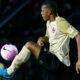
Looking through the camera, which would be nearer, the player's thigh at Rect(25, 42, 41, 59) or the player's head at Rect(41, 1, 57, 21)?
the player's thigh at Rect(25, 42, 41, 59)

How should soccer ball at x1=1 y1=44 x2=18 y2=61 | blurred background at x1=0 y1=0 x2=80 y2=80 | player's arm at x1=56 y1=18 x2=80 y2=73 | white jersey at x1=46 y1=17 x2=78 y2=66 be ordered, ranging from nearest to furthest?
player's arm at x1=56 y1=18 x2=80 y2=73
white jersey at x1=46 y1=17 x2=78 y2=66
soccer ball at x1=1 y1=44 x2=18 y2=61
blurred background at x1=0 y1=0 x2=80 y2=80

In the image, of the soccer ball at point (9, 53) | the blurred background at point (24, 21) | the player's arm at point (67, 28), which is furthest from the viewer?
the blurred background at point (24, 21)

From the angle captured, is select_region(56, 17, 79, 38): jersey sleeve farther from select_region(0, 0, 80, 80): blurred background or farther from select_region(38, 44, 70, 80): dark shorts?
select_region(0, 0, 80, 80): blurred background

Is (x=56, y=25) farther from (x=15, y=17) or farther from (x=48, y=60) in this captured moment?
(x=15, y=17)

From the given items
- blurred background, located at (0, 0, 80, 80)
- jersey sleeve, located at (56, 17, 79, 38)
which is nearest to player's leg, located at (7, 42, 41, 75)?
jersey sleeve, located at (56, 17, 79, 38)

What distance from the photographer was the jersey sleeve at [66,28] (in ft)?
14.3

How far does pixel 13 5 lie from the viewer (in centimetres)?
762

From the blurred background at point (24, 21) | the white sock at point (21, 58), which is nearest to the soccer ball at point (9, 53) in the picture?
the white sock at point (21, 58)

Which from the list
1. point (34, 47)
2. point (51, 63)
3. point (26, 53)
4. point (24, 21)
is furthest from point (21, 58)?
point (24, 21)

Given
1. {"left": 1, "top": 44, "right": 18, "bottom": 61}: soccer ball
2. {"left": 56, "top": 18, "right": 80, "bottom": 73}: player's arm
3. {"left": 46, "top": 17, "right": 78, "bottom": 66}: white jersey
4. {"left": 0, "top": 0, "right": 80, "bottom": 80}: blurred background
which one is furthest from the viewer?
{"left": 0, "top": 0, "right": 80, "bottom": 80}: blurred background

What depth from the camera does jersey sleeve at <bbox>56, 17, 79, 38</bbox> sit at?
14.3ft

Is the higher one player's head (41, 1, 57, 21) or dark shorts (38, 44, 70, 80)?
player's head (41, 1, 57, 21)

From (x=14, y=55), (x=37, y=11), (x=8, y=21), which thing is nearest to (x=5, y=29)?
(x=8, y=21)

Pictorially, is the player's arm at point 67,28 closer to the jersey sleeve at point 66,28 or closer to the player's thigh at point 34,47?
the jersey sleeve at point 66,28
